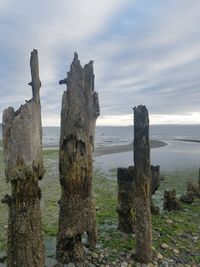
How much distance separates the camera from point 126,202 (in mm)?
12758

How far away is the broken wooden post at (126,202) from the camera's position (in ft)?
41.6

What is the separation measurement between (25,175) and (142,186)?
12.2 ft

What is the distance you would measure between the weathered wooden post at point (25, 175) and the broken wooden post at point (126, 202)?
15.1 feet

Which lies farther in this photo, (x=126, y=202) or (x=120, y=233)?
(x=126, y=202)

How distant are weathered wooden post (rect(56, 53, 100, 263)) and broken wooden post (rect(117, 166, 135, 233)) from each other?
3.03 meters

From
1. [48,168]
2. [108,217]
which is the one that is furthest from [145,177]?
[48,168]

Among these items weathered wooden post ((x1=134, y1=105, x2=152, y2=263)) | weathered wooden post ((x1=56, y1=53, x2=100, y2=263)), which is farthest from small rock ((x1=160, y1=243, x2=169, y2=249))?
weathered wooden post ((x1=56, y1=53, x2=100, y2=263))

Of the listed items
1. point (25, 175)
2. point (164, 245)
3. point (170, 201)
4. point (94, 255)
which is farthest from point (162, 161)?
point (25, 175)

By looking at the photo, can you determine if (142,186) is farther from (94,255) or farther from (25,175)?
(25,175)

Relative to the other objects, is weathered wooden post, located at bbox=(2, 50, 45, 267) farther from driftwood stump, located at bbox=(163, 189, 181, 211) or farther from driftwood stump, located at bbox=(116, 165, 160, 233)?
driftwood stump, located at bbox=(163, 189, 181, 211)

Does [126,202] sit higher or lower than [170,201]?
higher

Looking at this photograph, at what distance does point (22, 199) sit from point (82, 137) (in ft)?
7.83

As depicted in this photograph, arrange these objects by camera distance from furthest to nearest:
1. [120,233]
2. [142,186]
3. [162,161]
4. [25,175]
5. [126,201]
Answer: [162,161] → [126,201] → [120,233] → [142,186] → [25,175]

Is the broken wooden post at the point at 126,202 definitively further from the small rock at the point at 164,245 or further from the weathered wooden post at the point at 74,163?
the weathered wooden post at the point at 74,163
